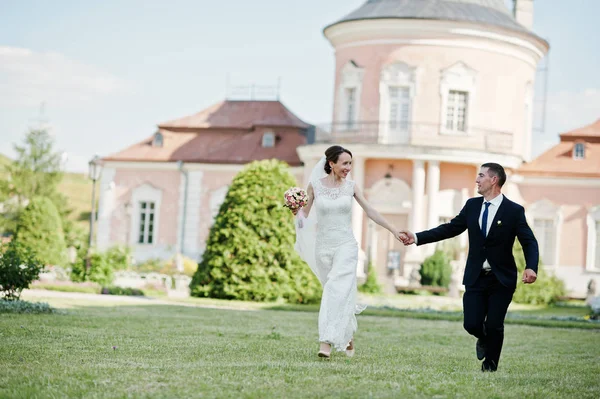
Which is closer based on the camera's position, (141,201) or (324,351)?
(324,351)

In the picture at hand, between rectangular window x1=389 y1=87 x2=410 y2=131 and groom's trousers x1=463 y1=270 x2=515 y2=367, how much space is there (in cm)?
2460

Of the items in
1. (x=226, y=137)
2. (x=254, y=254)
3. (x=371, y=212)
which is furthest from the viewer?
(x=226, y=137)

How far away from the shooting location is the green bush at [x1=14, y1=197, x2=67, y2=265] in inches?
1145

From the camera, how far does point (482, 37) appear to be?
32.6 meters

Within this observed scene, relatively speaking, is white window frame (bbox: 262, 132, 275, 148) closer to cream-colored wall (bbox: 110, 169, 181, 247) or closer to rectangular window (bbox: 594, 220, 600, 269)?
cream-colored wall (bbox: 110, 169, 181, 247)

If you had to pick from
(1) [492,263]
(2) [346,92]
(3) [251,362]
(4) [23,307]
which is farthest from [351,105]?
(3) [251,362]

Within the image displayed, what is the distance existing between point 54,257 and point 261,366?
22089 mm

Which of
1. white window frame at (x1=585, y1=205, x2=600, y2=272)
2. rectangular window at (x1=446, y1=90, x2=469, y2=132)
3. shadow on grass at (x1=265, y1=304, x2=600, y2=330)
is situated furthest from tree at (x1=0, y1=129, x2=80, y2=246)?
shadow on grass at (x1=265, y1=304, x2=600, y2=330)

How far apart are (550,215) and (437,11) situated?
26.0 feet

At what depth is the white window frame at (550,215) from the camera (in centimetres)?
3389

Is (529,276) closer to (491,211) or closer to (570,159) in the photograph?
(491,211)

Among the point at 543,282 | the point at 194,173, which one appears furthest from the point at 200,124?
the point at 543,282

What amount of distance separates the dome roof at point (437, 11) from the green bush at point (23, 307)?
2124 centimetres

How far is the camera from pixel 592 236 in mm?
33750
